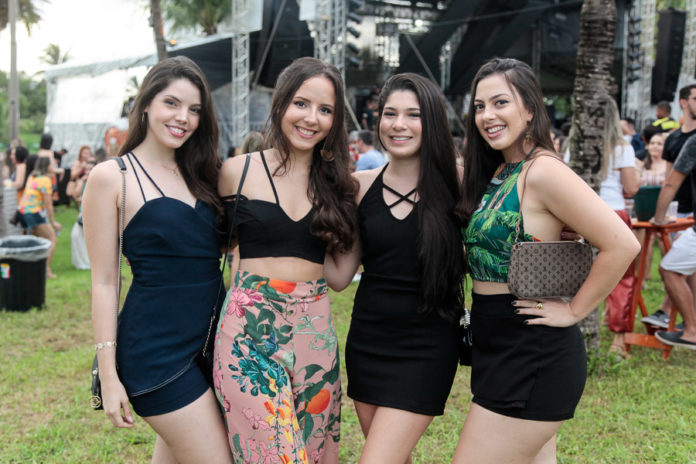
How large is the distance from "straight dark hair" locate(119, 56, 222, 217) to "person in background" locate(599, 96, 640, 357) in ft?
11.8

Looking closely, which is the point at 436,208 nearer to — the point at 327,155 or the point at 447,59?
the point at 327,155

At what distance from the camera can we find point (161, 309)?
89.4 inches

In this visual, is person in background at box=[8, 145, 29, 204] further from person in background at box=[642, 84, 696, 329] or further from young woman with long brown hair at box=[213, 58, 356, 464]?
person in background at box=[642, 84, 696, 329]

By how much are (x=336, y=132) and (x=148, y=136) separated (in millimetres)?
775

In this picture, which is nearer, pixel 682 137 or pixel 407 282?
pixel 407 282

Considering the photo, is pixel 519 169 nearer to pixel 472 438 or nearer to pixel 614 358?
pixel 472 438

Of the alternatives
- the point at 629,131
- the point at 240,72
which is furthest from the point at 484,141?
the point at 240,72

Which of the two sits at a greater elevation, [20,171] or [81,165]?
[81,165]

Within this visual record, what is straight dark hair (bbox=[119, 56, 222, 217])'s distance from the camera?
2.44m

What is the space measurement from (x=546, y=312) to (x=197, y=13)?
83.1 ft

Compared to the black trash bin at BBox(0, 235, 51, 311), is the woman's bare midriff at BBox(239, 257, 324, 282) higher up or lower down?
higher up

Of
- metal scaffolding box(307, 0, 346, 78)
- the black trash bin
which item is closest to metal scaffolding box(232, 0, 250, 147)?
metal scaffolding box(307, 0, 346, 78)

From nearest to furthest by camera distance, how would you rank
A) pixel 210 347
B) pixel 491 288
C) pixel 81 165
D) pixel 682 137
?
pixel 491 288
pixel 210 347
pixel 682 137
pixel 81 165

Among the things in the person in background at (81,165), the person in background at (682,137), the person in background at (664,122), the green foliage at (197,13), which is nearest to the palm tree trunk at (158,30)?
the person in background at (81,165)
